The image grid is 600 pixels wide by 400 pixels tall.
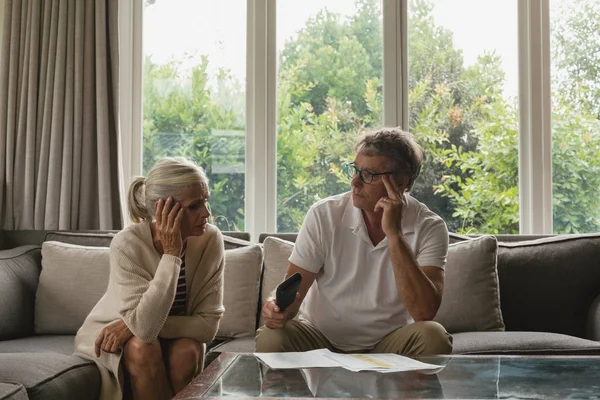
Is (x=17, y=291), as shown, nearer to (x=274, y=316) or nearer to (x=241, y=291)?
(x=241, y=291)

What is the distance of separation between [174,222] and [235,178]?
1.59 metres

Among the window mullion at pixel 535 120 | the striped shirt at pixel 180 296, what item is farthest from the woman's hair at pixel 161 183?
the window mullion at pixel 535 120

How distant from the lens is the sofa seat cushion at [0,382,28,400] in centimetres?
178

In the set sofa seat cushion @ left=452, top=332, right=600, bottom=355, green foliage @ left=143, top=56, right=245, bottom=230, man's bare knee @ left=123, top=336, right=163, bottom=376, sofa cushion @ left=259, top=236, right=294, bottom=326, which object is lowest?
sofa seat cushion @ left=452, top=332, right=600, bottom=355

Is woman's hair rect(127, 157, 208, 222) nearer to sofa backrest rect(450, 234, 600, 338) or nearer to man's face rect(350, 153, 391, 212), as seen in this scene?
man's face rect(350, 153, 391, 212)

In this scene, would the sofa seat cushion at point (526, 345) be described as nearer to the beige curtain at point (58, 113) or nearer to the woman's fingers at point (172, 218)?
the woman's fingers at point (172, 218)

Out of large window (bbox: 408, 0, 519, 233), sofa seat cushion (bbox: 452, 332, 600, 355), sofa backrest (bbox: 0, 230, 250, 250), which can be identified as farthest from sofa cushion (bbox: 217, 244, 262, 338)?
large window (bbox: 408, 0, 519, 233)

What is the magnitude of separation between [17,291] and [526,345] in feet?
6.21

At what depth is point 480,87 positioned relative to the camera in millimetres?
3740

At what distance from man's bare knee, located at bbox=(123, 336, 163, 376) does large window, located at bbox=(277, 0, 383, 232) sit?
1.68 m

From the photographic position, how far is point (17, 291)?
117 inches

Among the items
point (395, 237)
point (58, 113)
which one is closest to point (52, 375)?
point (395, 237)

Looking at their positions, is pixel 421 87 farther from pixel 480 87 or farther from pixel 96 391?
pixel 96 391

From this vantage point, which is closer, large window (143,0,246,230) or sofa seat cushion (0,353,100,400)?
sofa seat cushion (0,353,100,400)
